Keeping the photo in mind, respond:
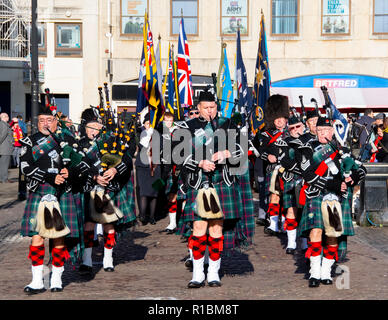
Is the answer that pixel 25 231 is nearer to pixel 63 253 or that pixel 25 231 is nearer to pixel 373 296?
pixel 63 253

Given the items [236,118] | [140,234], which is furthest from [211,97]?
[140,234]

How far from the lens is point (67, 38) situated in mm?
30188

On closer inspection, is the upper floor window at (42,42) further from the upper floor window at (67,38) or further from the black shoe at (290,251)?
the black shoe at (290,251)

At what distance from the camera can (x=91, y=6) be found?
1177 inches

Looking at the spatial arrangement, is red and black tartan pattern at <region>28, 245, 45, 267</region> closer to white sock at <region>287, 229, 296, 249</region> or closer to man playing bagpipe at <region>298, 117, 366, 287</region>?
man playing bagpipe at <region>298, 117, 366, 287</region>

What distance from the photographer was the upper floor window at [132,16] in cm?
2980

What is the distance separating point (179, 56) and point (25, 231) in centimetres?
829

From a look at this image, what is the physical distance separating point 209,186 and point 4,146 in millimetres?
12655

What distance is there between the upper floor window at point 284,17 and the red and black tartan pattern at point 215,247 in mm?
23390

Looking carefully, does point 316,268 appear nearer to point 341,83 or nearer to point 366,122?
point 366,122

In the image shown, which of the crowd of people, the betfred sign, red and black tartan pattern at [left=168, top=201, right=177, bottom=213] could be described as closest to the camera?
the crowd of people

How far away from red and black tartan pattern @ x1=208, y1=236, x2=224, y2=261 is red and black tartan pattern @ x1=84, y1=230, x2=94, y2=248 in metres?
1.53

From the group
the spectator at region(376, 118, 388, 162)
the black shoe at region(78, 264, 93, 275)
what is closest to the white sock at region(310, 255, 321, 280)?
the black shoe at region(78, 264, 93, 275)

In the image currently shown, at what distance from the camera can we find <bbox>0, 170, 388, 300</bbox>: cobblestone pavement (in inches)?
271
